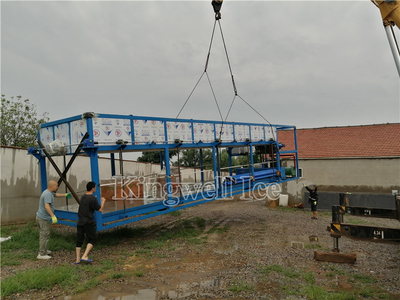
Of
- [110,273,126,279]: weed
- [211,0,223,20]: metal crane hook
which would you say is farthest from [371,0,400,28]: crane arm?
[110,273,126,279]: weed

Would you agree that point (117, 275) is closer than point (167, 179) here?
Yes

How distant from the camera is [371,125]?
21094 mm

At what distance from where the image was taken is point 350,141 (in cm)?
2005

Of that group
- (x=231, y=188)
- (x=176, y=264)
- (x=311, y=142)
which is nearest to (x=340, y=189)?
(x=311, y=142)

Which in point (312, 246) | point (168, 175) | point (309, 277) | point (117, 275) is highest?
point (168, 175)

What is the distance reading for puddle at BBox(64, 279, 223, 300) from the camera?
466cm

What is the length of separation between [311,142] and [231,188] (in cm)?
1367

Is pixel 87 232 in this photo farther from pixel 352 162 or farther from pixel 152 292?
pixel 352 162

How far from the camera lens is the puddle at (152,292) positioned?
466 cm

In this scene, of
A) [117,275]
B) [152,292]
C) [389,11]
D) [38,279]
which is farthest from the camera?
[389,11]

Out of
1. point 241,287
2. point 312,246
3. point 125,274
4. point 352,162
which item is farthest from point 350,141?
point 125,274

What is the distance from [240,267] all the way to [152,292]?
2.03 metres

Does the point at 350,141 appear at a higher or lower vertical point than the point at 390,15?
lower

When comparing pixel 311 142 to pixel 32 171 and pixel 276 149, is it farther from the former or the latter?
pixel 32 171
